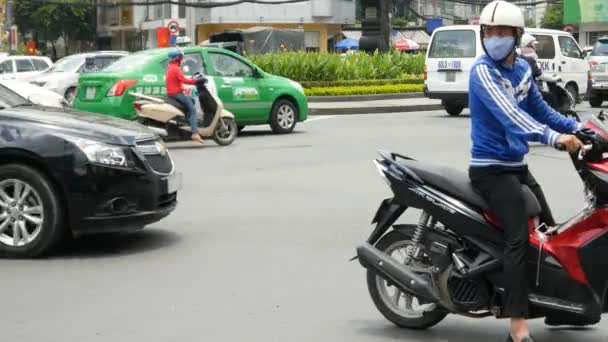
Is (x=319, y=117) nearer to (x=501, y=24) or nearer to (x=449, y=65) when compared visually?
(x=449, y=65)

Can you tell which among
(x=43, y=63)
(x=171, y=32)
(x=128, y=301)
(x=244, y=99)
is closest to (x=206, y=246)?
(x=128, y=301)

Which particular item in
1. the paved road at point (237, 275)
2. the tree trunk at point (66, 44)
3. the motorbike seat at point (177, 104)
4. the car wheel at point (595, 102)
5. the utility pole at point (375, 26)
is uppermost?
the tree trunk at point (66, 44)

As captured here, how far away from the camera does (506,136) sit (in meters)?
5.30

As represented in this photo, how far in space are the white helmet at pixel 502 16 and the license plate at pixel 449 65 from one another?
18.0 metres

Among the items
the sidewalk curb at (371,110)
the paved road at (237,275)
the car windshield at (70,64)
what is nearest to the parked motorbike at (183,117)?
the paved road at (237,275)

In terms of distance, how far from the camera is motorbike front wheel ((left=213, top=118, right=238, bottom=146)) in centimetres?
1683

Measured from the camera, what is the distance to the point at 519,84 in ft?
17.8

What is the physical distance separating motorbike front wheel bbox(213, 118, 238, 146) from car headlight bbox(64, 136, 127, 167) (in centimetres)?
872

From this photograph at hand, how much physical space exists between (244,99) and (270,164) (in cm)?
438

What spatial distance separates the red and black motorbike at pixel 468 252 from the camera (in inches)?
201

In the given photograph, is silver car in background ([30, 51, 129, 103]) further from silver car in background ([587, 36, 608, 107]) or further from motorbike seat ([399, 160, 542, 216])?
motorbike seat ([399, 160, 542, 216])

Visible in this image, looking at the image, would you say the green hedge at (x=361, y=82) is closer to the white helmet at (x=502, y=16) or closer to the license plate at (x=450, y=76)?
the license plate at (x=450, y=76)

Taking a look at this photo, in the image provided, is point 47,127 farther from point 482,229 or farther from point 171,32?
point 171,32

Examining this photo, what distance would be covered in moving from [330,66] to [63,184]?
2157cm
